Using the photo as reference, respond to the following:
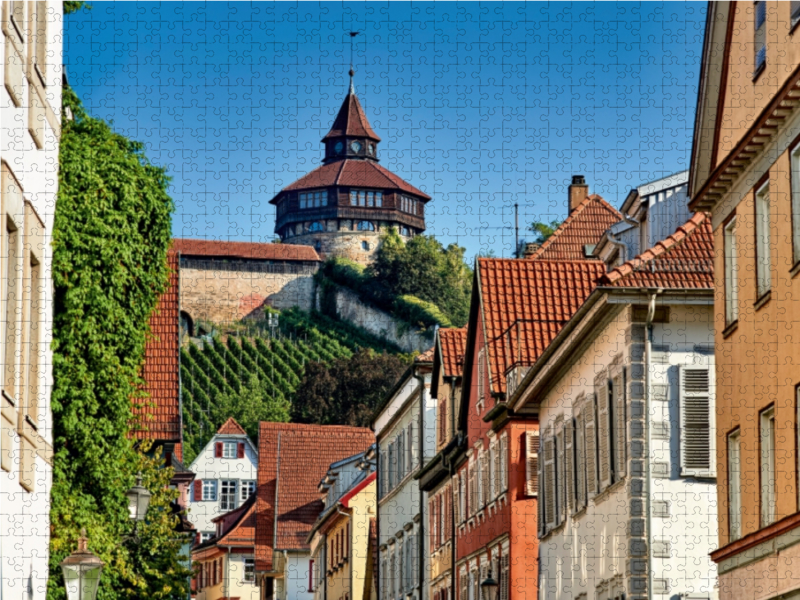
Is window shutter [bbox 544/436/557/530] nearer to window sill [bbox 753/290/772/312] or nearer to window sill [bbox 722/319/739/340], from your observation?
window sill [bbox 722/319/739/340]

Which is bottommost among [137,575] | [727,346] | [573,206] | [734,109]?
[137,575]

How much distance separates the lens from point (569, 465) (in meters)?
23.8

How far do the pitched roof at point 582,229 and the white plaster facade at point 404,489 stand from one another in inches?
166

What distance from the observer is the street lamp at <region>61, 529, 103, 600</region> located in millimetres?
15922

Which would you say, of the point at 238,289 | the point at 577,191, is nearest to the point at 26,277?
the point at 577,191

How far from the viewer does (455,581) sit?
33375 mm

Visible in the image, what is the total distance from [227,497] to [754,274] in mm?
75012

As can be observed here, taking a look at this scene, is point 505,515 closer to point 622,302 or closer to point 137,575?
point 137,575

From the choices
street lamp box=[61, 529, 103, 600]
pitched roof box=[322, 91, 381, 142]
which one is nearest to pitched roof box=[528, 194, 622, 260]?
street lamp box=[61, 529, 103, 600]

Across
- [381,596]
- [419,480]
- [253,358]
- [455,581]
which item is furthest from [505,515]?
[253,358]

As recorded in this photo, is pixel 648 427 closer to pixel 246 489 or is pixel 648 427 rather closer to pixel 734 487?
pixel 734 487

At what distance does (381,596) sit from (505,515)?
1808 cm

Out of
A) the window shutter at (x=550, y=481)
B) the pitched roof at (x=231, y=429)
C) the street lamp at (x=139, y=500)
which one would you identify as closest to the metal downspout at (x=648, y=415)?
the window shutter at (x=550, y=481)

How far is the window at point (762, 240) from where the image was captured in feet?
51.2
